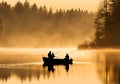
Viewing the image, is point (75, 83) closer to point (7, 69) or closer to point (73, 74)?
point (73, 74)

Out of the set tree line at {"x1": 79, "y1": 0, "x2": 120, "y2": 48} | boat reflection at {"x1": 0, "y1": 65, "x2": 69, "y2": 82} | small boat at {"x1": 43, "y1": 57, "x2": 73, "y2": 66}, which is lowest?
boat reflection at {"x1": 0, "y1": 65, "x2": 69, "y2": 82}

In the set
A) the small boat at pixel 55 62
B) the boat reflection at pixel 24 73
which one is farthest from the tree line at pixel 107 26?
the boat reflection at pixel 24 73

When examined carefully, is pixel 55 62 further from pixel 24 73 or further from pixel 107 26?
pixel 107 26

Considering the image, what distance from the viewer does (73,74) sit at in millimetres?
72688

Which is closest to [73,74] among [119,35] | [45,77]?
[45,77]

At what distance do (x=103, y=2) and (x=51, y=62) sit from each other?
186 feet

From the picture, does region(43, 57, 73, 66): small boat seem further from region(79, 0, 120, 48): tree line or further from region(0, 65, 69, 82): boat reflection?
region(79, 0, 120, 48): tree line

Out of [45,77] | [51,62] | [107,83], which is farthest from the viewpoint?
[51,62]

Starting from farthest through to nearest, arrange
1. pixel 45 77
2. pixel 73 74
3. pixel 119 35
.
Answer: pixel 119 35
pixel 73 74
pixel 45 77

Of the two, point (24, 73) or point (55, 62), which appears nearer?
point (24, 73)

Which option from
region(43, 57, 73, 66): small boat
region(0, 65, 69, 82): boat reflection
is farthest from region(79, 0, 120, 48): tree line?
region(0, 65, 69, 82): boat reflection

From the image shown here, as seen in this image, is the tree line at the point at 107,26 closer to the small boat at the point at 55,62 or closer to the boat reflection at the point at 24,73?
the small boat at the point at 55,62

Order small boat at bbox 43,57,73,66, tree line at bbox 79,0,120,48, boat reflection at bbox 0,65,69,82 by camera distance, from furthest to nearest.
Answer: tree line at bbox 79,0,120,48, small boat at bbox 43,57,73,66, boat reflection at bbox 0,65,69,82

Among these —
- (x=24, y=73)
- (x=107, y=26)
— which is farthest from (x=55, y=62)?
(x=107, y=26)
